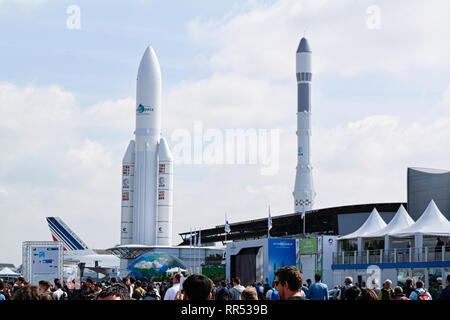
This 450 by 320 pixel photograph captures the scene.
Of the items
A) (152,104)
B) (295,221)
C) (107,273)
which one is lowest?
(107,273)

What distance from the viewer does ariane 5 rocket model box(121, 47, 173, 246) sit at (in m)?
76.1

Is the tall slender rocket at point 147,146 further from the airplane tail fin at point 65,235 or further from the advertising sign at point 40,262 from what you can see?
the advertising sign at point 40,262

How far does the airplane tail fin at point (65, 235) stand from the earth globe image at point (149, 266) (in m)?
35.9

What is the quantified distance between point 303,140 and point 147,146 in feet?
53.6

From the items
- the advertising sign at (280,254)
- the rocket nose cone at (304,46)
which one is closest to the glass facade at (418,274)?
the advertising sign at (280,254)

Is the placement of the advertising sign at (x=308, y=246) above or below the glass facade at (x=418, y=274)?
above

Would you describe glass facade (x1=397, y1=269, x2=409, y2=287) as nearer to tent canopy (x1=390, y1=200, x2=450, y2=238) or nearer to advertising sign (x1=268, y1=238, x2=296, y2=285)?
tent canopy (x1=390, y1=200, x2=450, y2=238)

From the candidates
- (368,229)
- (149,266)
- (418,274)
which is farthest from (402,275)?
(149,266)

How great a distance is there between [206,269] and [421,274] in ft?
84.1

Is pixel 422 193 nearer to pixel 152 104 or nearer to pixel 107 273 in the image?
pixel 152 104

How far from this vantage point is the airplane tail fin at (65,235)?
9900 cm

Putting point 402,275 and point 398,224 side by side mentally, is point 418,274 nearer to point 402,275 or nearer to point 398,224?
point 402,275
